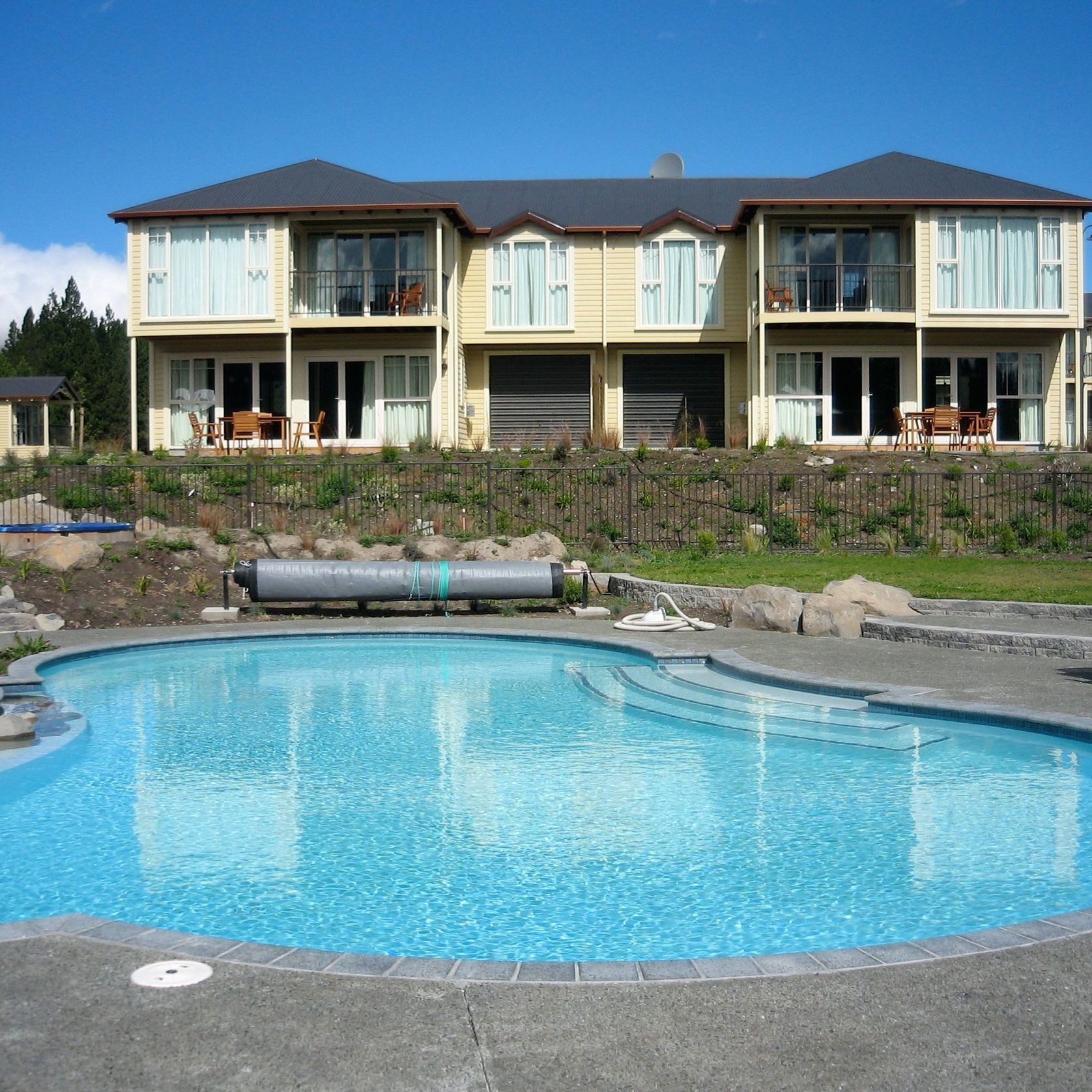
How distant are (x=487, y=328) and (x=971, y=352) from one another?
1269cm

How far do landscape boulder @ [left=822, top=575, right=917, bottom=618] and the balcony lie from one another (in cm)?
1691

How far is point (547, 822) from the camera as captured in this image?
712 centimetres

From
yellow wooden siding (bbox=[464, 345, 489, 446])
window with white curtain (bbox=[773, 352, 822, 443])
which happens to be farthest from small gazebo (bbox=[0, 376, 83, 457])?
window with white curtain (bbox=[773, 352, 822, 443])

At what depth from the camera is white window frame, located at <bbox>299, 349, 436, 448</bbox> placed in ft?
98.0

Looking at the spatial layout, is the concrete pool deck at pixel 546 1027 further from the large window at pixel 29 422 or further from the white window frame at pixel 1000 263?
the large window at pixel 29 422

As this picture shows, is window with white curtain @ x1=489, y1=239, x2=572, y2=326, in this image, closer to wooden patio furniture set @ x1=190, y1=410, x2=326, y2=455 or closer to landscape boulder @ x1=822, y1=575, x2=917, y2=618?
wooden patio furniture set @ x1=190, y1=410, x2=326, y2=455

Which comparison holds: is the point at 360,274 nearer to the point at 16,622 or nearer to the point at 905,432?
the point at 905,432

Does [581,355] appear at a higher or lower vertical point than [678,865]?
higher

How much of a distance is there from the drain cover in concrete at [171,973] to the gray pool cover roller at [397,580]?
1223cm

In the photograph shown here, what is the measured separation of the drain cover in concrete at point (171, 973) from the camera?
3.95 m

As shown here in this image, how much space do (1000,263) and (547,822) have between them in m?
26.3

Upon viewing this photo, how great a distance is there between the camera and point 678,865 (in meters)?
6.30

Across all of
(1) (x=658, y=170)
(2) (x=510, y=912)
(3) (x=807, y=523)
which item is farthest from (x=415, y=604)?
(1) (x=658, y=170)

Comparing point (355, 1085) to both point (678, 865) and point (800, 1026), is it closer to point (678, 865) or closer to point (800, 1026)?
point (800, 1026)
